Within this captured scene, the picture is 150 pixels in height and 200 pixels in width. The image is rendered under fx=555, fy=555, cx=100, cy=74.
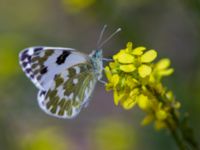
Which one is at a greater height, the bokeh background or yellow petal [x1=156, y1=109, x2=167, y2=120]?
the bokeh background

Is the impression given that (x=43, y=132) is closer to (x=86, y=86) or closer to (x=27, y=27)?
(x=27, y=27)

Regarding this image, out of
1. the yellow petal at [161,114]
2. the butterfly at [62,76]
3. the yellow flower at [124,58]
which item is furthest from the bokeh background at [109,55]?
the yellow flower at [124,58]

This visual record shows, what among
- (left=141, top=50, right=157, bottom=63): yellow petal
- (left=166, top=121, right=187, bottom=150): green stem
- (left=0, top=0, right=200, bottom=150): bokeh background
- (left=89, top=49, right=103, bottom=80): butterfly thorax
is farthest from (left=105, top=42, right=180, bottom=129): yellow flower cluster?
(left=0, top=0, right=200, bottom=150): bokeh background

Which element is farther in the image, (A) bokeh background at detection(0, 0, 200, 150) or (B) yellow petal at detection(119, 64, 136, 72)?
(A) bokeh background at detection(0, 0, 200, 150)

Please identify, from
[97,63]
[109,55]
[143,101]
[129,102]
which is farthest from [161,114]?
[109,55]

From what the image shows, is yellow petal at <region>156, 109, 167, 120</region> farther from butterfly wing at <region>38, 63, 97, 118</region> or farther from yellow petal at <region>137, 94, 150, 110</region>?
butterfly wing at <region>38, 63, 97, 118</region>

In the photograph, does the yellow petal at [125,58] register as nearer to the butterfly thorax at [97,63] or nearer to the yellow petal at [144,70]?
the yellow petal at [144,70]

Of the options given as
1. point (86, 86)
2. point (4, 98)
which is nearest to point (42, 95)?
point (86, 86)

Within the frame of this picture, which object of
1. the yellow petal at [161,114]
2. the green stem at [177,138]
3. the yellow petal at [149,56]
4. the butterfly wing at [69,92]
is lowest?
the green stem at [177,138]
